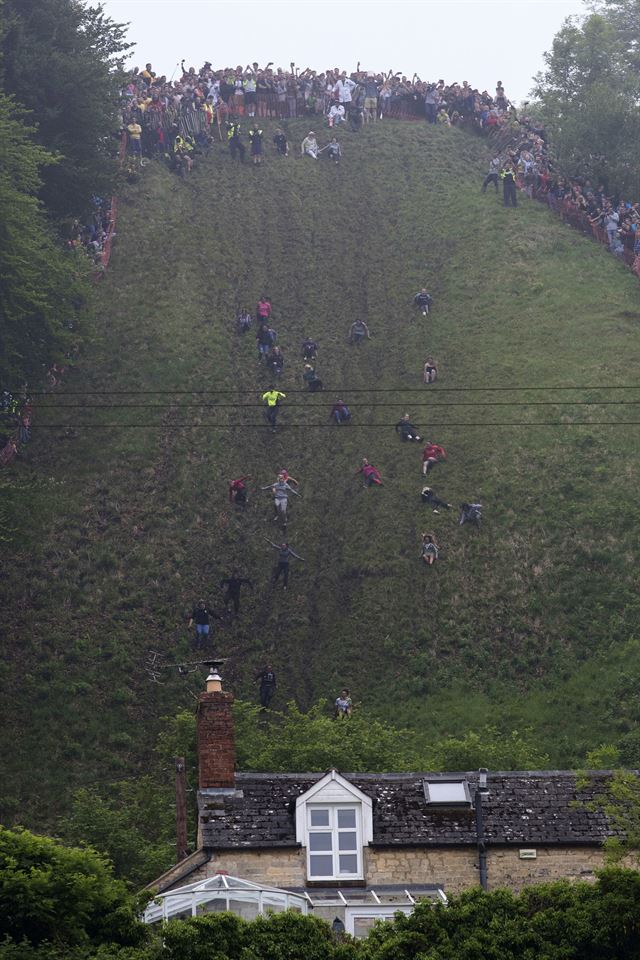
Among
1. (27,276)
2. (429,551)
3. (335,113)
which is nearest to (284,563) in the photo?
(429,551)

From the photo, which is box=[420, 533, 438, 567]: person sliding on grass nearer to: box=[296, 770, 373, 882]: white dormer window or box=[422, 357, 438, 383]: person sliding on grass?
box=[422, 357, 438, 383]: person sliding on grass

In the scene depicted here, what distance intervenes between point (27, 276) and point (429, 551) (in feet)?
58.1

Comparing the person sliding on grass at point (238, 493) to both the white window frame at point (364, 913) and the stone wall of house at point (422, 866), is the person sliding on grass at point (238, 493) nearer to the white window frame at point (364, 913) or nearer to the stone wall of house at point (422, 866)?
the stone wall of house at point (422, 866)

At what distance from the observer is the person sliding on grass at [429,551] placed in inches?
2406

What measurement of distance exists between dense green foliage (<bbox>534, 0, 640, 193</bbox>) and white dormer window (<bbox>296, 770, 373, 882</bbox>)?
58.5 meters

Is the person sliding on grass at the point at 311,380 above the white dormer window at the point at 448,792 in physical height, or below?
above

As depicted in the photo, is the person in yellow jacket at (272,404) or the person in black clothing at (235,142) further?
the person in black clothing at (235,142)

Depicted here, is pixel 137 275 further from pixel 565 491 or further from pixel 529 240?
pixel 565 491

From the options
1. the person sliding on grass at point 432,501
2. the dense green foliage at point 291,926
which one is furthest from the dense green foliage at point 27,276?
the dense green foliage at point 291,926

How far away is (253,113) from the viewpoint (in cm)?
9869

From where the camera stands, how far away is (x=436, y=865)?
34.5 metres

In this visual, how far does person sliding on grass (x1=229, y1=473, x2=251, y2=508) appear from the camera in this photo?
212ft

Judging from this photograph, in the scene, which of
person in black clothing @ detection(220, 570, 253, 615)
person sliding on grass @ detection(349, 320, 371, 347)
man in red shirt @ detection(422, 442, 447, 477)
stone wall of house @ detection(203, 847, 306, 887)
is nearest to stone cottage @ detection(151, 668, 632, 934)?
stone wall of house @ detection(203, 847, 306, 887)

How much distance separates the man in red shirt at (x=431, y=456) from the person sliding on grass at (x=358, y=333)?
13171 millimetres
